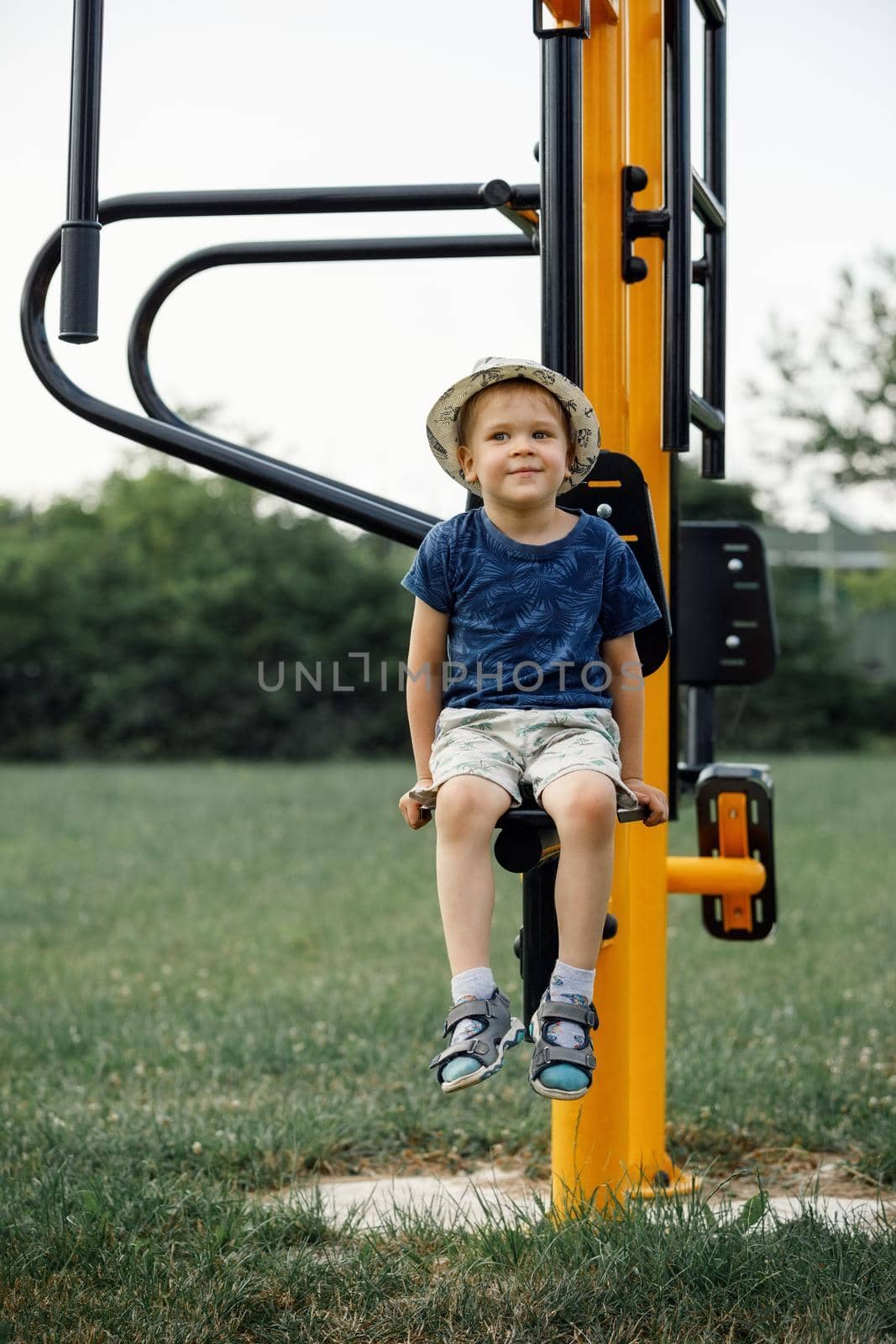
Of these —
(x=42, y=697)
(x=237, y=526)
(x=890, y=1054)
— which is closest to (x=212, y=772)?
(x=42, y=697)

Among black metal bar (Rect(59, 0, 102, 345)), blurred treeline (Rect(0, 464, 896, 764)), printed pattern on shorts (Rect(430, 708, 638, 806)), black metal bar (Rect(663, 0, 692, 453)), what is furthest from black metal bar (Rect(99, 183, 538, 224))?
blurred treeline (Rect(0, 464, 896, 764))

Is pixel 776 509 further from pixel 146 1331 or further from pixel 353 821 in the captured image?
pixel 146 1331

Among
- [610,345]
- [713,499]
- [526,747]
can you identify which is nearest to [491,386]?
[610,345]

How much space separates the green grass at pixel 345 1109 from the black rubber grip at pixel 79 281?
160 centimetres

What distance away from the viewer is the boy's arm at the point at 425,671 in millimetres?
2258

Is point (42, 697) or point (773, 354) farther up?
point (773, 354)

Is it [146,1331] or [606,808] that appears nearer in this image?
A: [606,808]

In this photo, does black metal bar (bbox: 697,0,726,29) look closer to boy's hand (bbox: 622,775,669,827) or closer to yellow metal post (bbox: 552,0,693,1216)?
yellow metal post (bbox: 552,0,693,1216)

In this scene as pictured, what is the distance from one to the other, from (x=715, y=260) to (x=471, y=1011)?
5.69ft

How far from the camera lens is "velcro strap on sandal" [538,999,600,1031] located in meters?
2.05

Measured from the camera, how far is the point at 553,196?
2256mm

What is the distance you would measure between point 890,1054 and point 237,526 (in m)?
17.4

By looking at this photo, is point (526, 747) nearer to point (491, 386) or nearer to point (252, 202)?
point (491, 386)

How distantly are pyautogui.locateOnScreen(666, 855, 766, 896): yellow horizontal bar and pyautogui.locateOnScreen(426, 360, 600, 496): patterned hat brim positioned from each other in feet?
3.95
